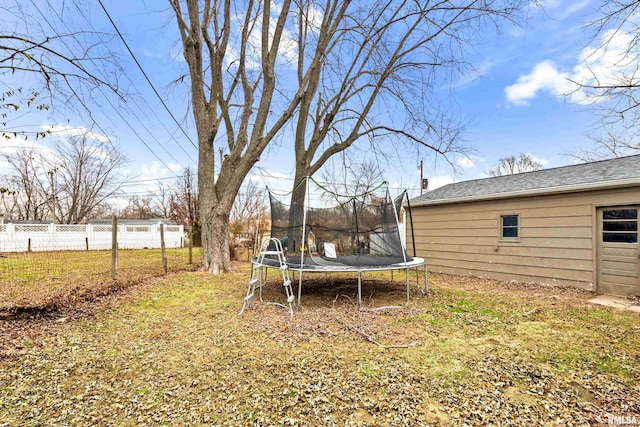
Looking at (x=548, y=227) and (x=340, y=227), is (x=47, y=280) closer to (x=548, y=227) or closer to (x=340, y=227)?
(x=340, y=227)

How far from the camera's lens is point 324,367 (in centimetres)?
258

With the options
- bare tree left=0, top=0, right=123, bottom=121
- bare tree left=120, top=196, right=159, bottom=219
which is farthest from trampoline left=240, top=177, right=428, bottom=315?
bare tree left=120, top=196, right=159, bottom=219

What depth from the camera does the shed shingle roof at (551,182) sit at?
17.6ft

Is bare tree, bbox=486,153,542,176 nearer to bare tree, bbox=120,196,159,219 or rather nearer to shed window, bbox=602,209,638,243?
shed window, bbox=602,209,638,243

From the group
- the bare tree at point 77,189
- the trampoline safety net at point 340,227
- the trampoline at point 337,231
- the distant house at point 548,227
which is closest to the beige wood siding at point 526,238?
the distant house at point 548,227

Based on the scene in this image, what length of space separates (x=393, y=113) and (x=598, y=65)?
6.28m

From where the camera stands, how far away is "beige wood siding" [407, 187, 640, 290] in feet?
18.2

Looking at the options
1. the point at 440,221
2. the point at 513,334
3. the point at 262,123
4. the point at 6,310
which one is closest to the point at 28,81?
the point at 6,310

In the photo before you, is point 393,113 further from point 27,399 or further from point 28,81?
point 27,399

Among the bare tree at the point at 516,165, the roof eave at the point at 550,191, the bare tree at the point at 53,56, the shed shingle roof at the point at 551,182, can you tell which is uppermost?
the bare tree at the point at 516,165

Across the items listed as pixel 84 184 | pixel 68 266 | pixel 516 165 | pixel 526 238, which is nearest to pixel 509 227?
pixel 526 238

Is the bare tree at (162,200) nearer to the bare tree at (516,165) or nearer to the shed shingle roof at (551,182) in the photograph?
the shed shingle roof at (551,182)

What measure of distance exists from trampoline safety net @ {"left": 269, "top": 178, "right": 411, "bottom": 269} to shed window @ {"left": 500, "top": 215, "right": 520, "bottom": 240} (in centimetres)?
288

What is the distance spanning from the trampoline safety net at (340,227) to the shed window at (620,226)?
139 inches
